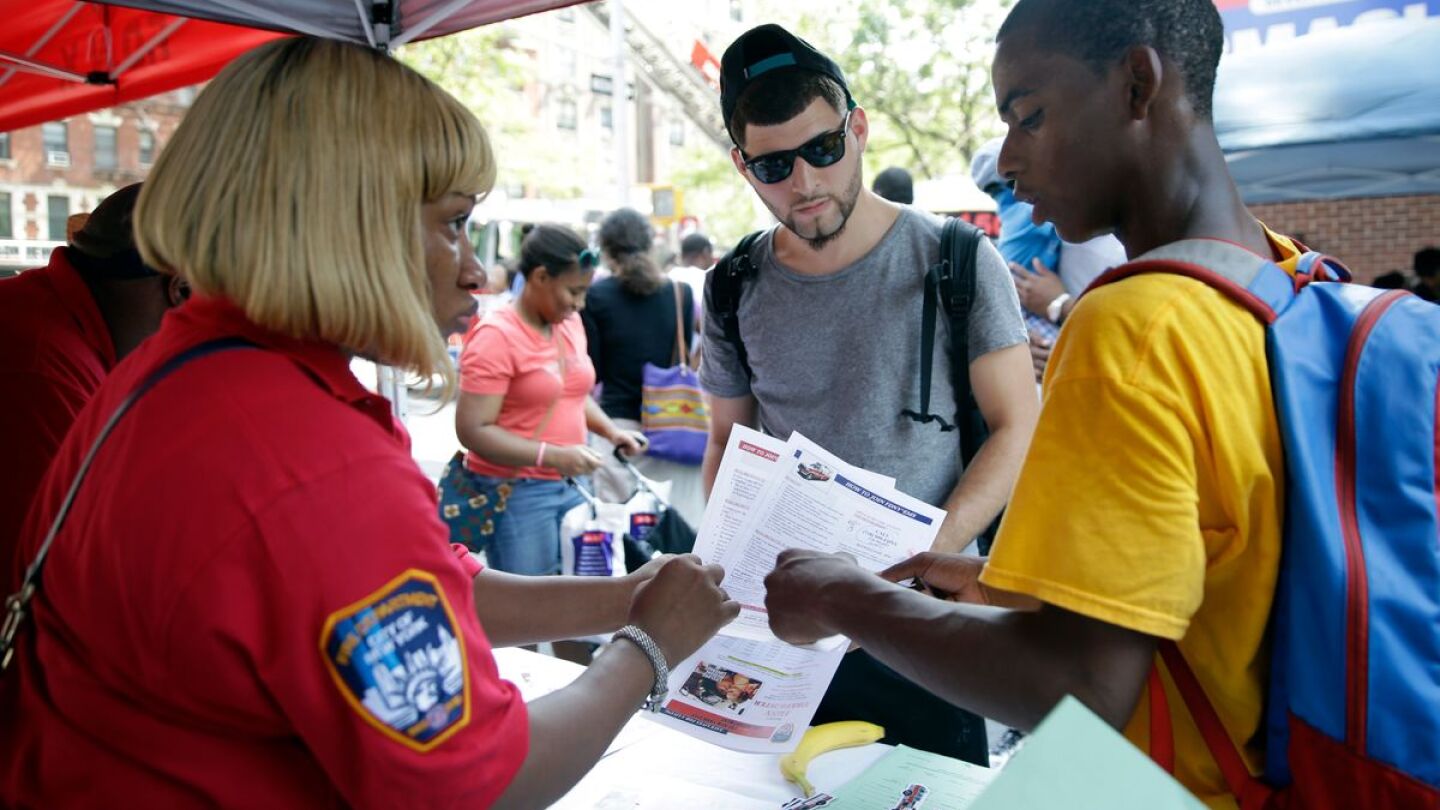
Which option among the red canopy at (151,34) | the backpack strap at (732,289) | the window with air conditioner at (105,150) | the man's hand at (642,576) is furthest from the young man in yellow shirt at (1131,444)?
the window with air conditioner at (105,150)

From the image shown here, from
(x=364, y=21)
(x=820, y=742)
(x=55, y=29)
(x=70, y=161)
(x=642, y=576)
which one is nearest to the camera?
(x=642, y=576)

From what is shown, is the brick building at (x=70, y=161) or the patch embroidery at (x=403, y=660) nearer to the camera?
the patch embroidery at (x=403, y=660)

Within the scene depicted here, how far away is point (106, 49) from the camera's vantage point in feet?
13.3

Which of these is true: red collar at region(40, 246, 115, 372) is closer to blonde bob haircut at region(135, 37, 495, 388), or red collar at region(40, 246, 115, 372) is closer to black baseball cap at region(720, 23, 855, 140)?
blonde bob haircut at region(135, 37, 495, 388)

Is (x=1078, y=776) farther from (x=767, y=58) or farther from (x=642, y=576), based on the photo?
(x=767, y=58)

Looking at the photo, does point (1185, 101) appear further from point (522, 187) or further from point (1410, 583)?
point (522, 187)

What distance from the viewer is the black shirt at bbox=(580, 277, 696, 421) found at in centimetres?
525

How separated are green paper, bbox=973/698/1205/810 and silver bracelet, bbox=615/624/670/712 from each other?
0.67 meters

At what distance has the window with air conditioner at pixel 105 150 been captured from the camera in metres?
24.9

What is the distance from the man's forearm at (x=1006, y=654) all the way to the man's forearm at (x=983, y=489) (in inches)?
35.6

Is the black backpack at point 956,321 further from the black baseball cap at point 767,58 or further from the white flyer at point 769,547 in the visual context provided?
the white flyer at point 769,547

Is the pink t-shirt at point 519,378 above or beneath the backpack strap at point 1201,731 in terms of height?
beneath

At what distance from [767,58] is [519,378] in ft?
7.14

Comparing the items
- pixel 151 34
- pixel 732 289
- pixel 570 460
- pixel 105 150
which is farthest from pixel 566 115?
pixel 732 289
